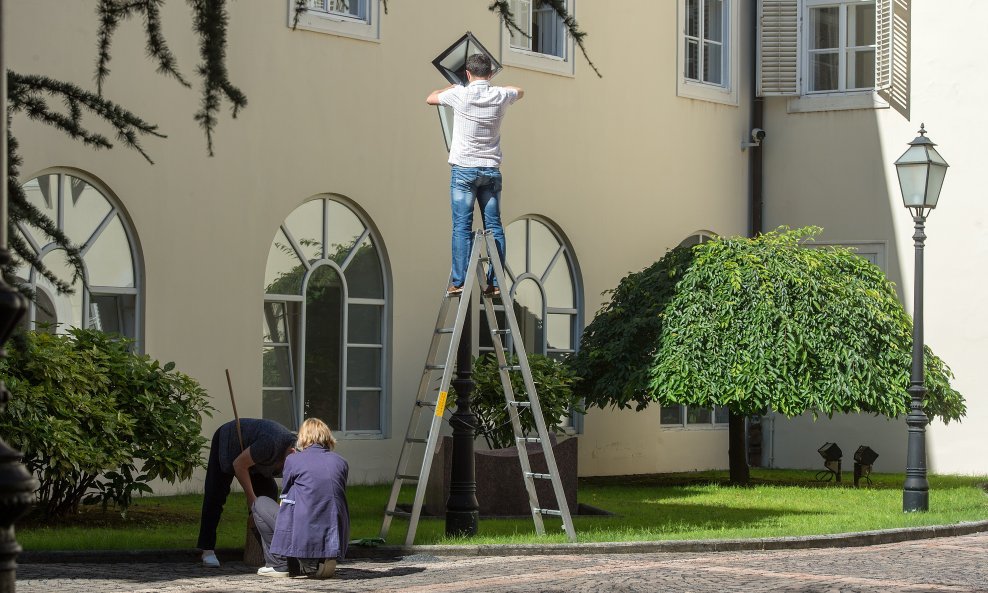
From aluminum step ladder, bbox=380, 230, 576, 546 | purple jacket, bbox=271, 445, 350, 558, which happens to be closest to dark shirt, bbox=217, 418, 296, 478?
purple jacket, bbox=271, 445, 350, 558

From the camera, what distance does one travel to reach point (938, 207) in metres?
21.7

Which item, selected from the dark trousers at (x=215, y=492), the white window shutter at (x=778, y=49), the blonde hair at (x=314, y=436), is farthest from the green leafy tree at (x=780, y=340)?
the blonde hair at (x=314, y=436)

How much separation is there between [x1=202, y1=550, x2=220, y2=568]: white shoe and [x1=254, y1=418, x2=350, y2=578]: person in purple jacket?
17.8 inches

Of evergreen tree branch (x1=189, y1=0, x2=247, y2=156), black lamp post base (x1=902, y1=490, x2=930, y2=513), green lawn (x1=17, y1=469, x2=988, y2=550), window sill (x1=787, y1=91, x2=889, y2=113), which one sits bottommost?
green lawn (x1=17, y1=469, x2=988, y2=550)

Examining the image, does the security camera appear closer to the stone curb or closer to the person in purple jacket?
the stone curb

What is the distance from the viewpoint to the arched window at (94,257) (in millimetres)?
15422

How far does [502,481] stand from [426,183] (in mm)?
5527

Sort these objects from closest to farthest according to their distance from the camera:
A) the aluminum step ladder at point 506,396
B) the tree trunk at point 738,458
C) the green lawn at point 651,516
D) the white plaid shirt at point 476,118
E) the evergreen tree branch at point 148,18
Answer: the evergreen tree branch at point 148,18
the aluminum step ladder at point 506,396
the white plaid shirt at point 476,118
the green lawn at point 651,516
the tree trunk at point 738,458

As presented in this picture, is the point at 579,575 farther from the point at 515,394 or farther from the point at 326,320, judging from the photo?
the point at 326,320

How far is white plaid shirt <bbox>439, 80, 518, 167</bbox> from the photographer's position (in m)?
11.9

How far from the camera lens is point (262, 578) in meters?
10.1

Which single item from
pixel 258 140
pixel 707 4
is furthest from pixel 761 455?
pixel 258 140

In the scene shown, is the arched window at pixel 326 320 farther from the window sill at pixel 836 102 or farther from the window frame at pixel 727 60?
the window sill at pixel 836 102

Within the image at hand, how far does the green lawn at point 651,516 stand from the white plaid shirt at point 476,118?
9.78 ft
